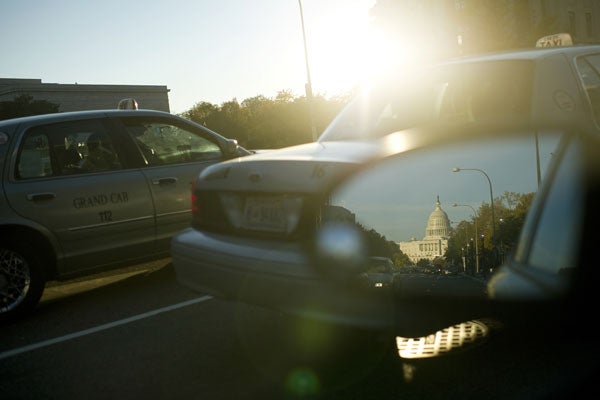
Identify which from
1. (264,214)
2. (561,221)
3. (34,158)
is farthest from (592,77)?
(34,158)

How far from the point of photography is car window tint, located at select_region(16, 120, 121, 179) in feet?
19.0

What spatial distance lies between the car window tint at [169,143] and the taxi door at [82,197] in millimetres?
302

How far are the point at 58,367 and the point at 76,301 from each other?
6.76 ft

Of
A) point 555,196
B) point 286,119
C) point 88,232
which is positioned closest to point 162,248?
point 88,232

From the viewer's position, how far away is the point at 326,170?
10.5 feet

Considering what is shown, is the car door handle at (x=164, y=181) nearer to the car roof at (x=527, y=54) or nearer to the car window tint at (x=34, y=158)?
the car window tint at (x=34, y=158)

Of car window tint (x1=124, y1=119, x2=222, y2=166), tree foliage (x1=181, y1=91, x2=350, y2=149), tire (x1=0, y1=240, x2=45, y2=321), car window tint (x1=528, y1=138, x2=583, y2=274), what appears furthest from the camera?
tree foliage (x1=181, y1=91, x2=350, y2=149)

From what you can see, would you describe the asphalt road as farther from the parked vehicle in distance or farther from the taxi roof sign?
the taxi roof sign

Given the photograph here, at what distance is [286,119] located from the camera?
219 ft

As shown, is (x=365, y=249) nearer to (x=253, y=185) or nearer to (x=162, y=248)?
(x=253, y=185)

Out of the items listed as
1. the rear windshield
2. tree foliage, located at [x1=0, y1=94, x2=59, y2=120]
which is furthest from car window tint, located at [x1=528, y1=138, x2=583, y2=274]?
tree foliage, located at [x1=0, y1=94, x2=59, y2=120]

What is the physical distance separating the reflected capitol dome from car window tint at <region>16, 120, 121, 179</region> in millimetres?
3955

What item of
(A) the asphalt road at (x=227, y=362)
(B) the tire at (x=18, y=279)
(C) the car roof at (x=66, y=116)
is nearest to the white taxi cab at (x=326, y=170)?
(A) the asphalt road at (x=227, y=362)

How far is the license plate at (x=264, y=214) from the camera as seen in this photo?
3346 mm
